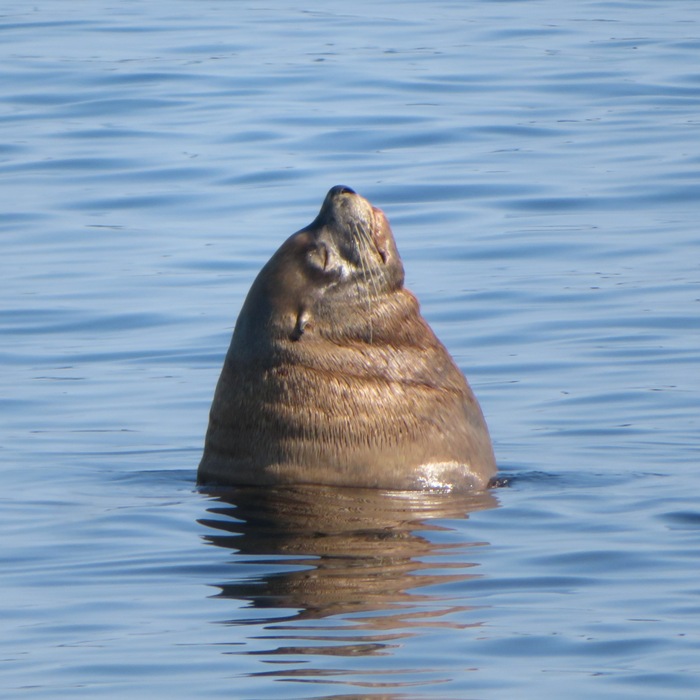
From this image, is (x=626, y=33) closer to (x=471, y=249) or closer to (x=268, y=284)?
(x=471, y=249)

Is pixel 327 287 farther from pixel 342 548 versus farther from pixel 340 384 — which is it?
pixel 342 548

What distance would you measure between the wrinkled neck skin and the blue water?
638mm

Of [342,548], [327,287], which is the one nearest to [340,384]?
[327,287]

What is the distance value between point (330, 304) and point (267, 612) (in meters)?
2.22

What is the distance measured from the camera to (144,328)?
11883 millimetres

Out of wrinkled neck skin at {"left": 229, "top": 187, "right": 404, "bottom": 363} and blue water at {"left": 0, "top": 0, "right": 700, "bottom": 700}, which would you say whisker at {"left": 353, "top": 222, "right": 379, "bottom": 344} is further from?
blue water at {"left": 0, "top": 0, "right": 700, "bottom": 700}

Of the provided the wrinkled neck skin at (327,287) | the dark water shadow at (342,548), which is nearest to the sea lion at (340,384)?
the wrinkled neck skin at (327,287)

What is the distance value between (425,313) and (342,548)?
16.7 feet

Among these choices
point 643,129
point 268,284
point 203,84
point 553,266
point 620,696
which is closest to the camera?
point 620,696

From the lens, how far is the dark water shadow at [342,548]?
6.18 m

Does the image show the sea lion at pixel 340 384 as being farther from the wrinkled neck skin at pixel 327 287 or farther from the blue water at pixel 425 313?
the blue water at pixel 425 313

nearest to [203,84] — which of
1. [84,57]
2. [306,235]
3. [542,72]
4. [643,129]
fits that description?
[84,57]

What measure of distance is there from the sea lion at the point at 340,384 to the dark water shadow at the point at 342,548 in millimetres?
130

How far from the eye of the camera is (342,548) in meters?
6.89
